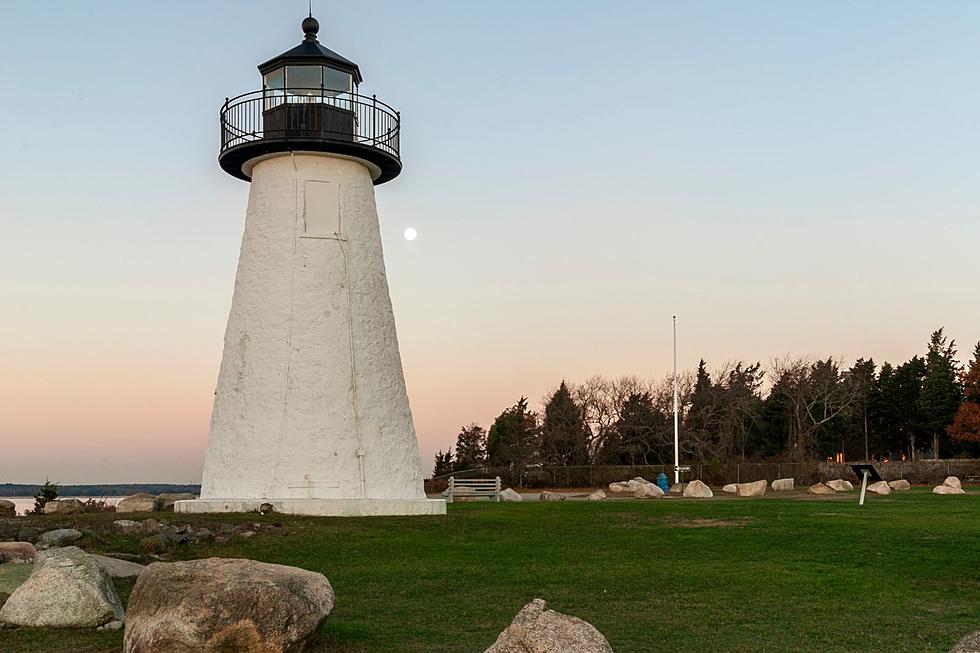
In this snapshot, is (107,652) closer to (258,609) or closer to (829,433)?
(258,609)

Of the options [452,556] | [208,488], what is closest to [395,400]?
[208,488]

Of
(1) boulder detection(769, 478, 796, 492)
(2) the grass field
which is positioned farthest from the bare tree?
(2) the grass field

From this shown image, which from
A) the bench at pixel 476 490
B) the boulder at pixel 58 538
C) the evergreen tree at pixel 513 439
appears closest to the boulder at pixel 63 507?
the boulder at pixel 58 538

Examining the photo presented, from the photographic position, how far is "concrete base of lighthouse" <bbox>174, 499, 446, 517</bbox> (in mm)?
25359

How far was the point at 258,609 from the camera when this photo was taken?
32.3ft

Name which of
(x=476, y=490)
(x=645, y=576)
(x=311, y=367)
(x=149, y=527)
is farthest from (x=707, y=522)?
(x=476, y=490)

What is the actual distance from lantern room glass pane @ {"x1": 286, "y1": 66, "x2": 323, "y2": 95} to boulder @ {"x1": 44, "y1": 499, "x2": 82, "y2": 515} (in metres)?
11.7

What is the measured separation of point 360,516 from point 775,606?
43.3ft

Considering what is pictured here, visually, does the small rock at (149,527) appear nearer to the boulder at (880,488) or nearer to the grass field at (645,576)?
the grass field at (645,576)

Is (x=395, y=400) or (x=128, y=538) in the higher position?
(x=395, y=400)

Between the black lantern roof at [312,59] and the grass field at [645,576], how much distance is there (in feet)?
37.8

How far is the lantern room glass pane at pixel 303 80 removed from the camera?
90.0 feet

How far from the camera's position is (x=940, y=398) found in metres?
83.2

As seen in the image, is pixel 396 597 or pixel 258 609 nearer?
pixel 258 609
